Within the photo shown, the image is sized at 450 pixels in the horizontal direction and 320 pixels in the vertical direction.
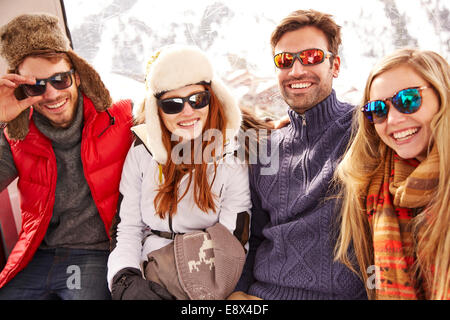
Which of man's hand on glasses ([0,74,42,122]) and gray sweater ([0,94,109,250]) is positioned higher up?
man's hand on glasses ([0,74,42,122])

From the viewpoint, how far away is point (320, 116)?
70.4 inches

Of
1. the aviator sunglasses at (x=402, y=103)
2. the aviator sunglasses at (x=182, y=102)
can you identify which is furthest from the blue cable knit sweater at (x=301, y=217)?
the aviator sunglasses at (x=182, y=102)

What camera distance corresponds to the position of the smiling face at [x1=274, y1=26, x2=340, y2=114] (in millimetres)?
1840

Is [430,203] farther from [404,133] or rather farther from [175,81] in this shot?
[175,81]

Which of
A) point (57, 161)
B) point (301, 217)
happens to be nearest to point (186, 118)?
point (301, 217)

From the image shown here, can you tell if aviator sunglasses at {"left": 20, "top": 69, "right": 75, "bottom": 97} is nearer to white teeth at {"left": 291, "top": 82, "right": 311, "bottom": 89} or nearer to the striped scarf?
white teeth at {"left": 291, "top": 82, "right": 311, "bottom": 89}

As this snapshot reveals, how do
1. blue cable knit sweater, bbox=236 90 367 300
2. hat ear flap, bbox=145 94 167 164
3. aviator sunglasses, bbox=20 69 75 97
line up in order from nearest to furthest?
blue cable knit sweater, bbox=236 90 367 300 < hat ear flap, bbox=145 94 167 164 < aviator sunglasses, bbox=20 69 75 97

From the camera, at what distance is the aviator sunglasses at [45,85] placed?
74.3 inches

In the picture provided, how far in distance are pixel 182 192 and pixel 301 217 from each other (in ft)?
2.22

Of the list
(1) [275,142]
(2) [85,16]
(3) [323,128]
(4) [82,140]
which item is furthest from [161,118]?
(2) [85,16]

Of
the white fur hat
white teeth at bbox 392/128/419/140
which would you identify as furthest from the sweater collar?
white teeth at bbox 392/128/419/140

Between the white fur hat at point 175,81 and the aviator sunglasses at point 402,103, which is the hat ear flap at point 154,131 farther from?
the aviator sunglasses at point 402,103

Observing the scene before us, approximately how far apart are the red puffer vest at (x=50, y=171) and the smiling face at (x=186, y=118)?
47 cm

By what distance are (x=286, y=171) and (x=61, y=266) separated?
60.2 inches
